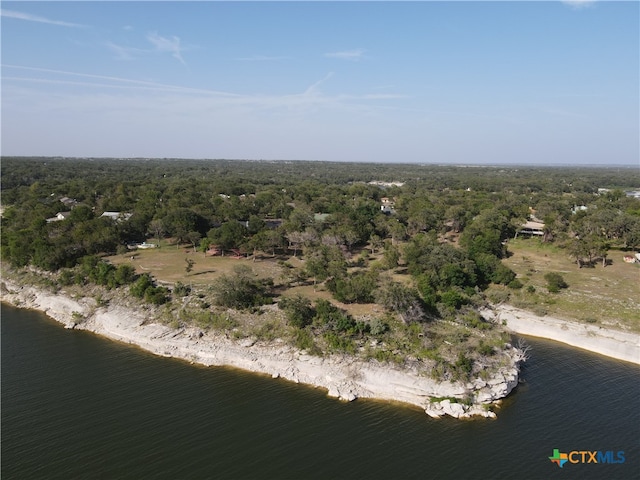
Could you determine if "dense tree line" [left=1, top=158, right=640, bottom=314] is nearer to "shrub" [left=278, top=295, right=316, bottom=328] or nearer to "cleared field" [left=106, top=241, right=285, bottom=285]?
"cleared field" [left=106, top=241, right=285, bottom=285]

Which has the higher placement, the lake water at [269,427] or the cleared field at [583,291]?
the cleared field at [583,291]

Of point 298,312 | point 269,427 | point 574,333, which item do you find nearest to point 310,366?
point 298,312

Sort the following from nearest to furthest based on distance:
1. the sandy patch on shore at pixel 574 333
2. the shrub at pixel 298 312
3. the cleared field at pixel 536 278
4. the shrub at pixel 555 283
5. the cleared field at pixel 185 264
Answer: the shrub at pixel 298 312 → the sandy patch on shore at pixel 574 333 → the cleared field at pixel 536 278 → the shrub at pixel 555 283 → the cleared field at pixel 185 264

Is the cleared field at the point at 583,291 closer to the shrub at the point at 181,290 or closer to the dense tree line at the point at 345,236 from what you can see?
the dense tree line at the point at 345,236

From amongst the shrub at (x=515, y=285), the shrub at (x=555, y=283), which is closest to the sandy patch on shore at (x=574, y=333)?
the shrub at (x=515, y=285)

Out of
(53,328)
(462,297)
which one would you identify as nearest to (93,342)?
(53,328)

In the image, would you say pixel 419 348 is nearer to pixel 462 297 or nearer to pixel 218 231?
pixel 462 297

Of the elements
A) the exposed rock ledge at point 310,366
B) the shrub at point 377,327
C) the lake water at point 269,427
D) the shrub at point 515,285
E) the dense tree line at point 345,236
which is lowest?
the lake water at point 269,427

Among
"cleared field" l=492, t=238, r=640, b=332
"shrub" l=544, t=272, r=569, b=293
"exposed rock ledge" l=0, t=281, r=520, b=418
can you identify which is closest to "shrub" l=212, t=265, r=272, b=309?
"exposed rock ledge" l=0, t=281, r=520, b=418
